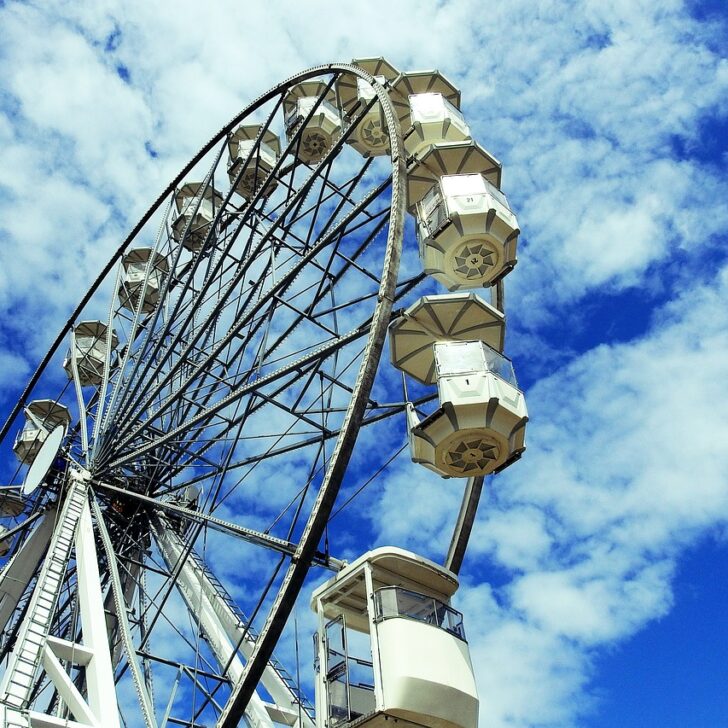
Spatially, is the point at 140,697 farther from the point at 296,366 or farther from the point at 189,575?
the point at 296,366

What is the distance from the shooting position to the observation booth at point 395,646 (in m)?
8.11

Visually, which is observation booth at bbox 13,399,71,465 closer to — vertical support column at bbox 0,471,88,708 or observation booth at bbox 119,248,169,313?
observation booth at bbox 119,248,169,313

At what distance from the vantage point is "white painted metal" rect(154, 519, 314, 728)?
10.9 metres

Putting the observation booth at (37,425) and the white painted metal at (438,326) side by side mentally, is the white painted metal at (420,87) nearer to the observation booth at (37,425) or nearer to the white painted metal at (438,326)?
the white painted metal at (438,326)

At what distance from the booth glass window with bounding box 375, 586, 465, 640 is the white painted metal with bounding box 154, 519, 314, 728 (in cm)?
258

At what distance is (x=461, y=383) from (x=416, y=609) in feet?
8.33

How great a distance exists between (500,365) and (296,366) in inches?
96.1

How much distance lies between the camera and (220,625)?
1217cm

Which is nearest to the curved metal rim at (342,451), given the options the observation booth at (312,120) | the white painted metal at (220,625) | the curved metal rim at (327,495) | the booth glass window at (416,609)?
the curved metal rim at (327,495)

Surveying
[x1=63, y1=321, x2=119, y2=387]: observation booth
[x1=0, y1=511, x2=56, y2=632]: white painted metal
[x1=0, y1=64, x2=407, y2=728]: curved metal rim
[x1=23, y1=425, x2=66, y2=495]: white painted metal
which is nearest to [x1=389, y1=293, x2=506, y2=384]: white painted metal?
[x1=0, y1=64, x2=407, y2=728]: curved metal rim

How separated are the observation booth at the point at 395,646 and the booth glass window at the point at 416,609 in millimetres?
10

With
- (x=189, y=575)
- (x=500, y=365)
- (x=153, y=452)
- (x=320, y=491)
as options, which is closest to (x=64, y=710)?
(x=189, y=575)

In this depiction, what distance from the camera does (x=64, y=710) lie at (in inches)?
474

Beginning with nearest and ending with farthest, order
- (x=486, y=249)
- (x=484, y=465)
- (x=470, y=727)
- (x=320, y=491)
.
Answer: (x=320, y=491) → (x=470, y=727) → (x=484, y=465) → (x=486, y=249)
